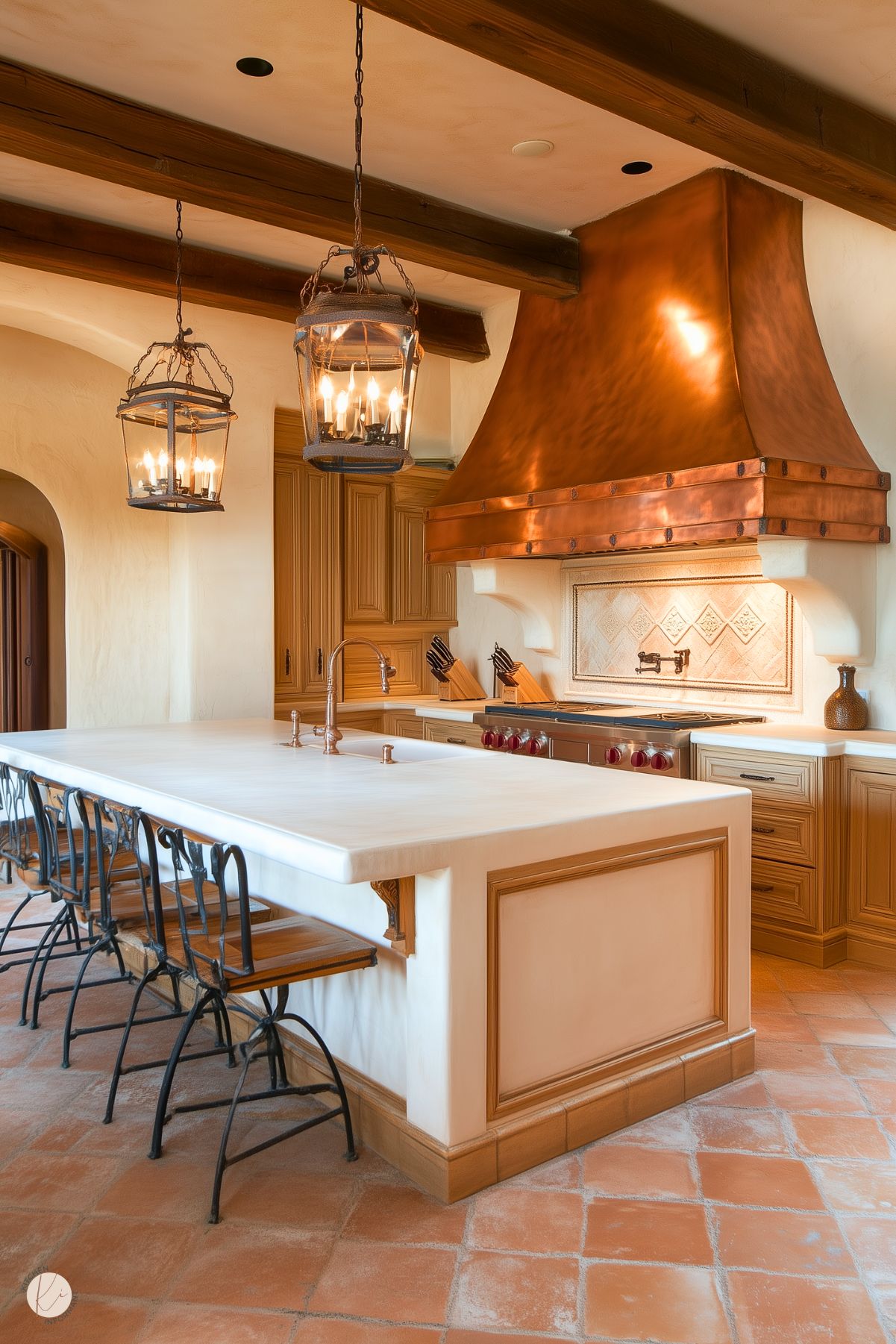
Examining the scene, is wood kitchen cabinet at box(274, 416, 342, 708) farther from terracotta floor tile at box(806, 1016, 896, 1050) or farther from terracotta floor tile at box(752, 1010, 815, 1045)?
terracotta floor tile at box(806, 1016, 896, 1050)

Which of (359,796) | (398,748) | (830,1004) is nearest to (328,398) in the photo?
(359,796)

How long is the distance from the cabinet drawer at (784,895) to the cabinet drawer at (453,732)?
1.79m

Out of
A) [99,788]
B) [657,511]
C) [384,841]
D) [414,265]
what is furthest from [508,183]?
[384,841]

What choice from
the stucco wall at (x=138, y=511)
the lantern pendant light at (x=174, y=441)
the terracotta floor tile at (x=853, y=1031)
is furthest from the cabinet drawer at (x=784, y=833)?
the stucco wall at (x=138, y=511)

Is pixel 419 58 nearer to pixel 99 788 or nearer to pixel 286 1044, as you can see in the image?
pixel 99 788

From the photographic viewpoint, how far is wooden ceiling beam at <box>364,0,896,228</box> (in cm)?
272

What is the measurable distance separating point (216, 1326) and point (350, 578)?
4884 millimetres

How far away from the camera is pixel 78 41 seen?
3.34m

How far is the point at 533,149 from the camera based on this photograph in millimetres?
4168

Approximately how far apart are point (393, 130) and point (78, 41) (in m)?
1.17

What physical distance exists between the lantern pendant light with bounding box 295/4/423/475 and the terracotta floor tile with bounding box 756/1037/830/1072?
2.17m

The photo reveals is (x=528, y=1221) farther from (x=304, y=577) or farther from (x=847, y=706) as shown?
(x=304, y=577)

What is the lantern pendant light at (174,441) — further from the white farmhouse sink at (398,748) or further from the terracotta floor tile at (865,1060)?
the terracotta floor tile at (865,1060)

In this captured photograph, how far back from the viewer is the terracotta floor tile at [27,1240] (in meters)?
2.14
